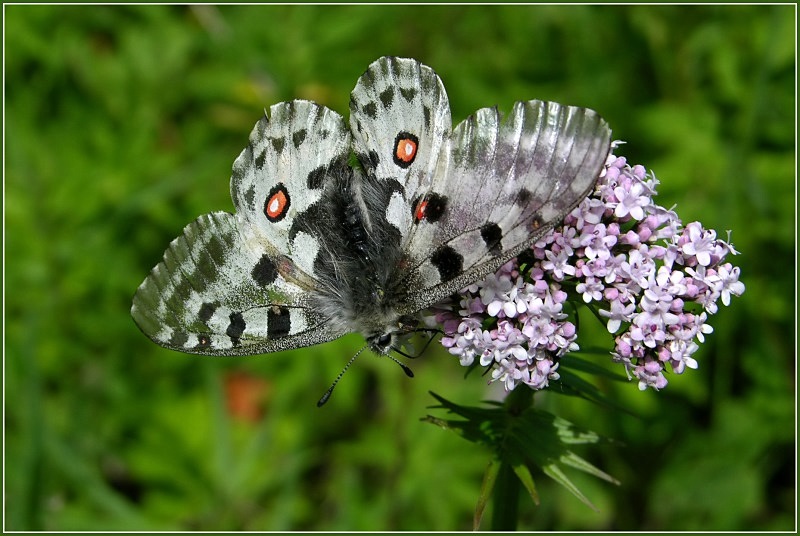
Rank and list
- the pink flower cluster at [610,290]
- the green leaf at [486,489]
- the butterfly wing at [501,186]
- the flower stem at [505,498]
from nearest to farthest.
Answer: the butterfly wing at [501,186] → the pink flower cluster at [610,290] → the green leaf at [486,489] → the flower stem at [505,498]

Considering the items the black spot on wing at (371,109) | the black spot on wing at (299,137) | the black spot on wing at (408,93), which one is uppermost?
the black spot on wing at (408,93)

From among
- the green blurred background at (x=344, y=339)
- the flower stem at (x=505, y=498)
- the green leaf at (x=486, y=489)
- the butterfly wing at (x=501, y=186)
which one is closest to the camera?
the butterfly wing at (x=501, y=186)

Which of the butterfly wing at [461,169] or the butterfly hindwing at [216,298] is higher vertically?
the butterfly wing at [461,169]

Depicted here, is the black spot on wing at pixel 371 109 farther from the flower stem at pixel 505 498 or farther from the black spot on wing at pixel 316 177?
the flower stem at pixel 505 498

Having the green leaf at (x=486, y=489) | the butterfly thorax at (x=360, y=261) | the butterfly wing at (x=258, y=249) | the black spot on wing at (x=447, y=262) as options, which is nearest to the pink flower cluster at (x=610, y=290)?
the black spot on wing at (x=447, y=262)

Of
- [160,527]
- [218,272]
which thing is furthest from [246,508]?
[218,272]

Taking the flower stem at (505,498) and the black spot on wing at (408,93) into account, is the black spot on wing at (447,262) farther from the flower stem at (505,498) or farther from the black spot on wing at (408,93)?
the flower stem at (505,498)

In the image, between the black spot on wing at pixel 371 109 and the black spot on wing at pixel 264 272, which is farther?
the black spot on wing at pixel 264 272
